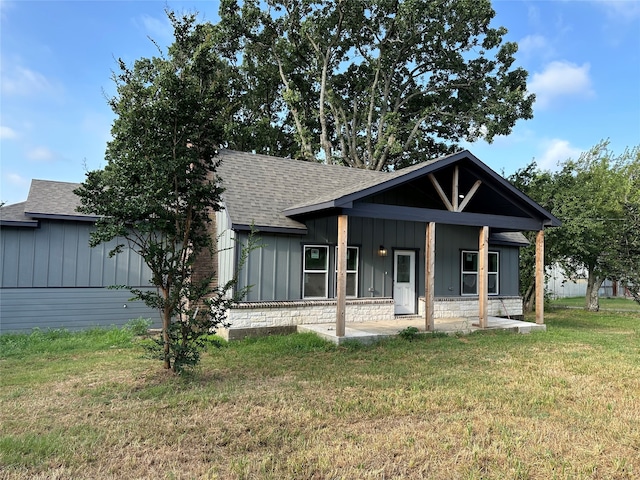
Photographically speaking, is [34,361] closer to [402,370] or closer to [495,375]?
[402,370]

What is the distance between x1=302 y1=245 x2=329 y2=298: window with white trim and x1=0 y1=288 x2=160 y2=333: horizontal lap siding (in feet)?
14.0

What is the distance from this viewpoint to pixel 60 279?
9.96m

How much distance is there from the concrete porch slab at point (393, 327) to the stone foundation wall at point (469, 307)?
303 mm

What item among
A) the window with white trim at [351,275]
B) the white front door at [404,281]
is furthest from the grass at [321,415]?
the white front door at [404,281]

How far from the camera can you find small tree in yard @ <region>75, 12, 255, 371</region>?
526 centimetres

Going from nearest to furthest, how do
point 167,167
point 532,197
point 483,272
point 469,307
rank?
point 167,167, point 483,272, point 469,307, point 532,197

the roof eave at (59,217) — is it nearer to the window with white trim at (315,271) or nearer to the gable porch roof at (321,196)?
the gable porch roof at (321,196)

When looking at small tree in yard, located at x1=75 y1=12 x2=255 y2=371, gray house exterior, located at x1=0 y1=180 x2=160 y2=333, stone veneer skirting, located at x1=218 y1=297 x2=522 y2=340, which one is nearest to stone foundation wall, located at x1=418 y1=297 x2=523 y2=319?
stone veneer skirting, located at x1=218 y1=297 x2=522 y2=340

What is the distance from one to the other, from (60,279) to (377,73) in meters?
18.0

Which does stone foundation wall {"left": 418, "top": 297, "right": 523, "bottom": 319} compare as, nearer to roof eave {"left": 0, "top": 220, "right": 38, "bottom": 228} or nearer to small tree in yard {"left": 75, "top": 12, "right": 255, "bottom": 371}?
small tree in yard {"left": 75, "top": 12, "right": 255, "bottom": 371}

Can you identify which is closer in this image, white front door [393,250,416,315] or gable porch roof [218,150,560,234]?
gable porch roof [218,150,560,234]

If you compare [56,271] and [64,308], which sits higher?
[56,271]

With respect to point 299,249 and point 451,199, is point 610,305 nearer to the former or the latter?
point 451,199

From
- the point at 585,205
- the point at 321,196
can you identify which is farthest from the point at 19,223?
the point at 585,205
